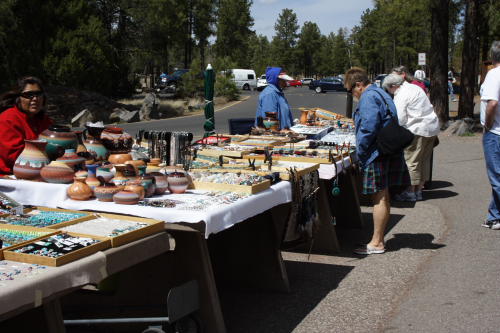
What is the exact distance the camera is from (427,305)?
457 centimetres

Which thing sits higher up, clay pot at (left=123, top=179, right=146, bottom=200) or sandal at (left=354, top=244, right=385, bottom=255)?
clay pot at (left=123, top=179, right=146, bottom=200)

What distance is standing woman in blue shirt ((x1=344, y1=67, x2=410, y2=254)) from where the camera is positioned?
218 inches

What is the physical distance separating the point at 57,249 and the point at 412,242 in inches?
178

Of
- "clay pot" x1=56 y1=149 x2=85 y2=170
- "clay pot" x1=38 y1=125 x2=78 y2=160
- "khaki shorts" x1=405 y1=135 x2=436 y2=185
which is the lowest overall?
"khaki shorts" x1=405 y1=135 x2=436 y2=185

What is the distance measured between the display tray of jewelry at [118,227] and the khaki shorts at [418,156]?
18.2 ft

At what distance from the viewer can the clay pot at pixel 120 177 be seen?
4.04 m

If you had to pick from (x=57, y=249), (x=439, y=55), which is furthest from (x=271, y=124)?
(x=439, y=55)

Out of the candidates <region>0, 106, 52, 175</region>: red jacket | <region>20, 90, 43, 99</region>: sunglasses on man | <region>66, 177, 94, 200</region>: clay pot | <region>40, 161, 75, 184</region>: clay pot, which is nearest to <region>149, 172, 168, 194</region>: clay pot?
<region>66, 177, 94, 200</region>: clay pot

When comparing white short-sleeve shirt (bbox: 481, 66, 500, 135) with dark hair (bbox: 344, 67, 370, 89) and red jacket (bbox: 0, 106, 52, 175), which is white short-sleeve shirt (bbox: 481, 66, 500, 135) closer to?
dark hair (bbox: 344, 67, 370, 89)

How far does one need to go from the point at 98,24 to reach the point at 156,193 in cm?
2505

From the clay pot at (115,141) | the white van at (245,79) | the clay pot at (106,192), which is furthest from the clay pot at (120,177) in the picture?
the white van at (245,79)

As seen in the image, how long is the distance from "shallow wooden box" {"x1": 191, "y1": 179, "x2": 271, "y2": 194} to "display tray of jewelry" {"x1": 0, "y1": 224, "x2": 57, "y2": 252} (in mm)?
1408

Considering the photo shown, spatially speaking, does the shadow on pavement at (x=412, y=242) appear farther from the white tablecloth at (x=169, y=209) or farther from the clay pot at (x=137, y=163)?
the clay pot at (x=137, y=163)

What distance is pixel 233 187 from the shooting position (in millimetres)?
Answer: 4203
